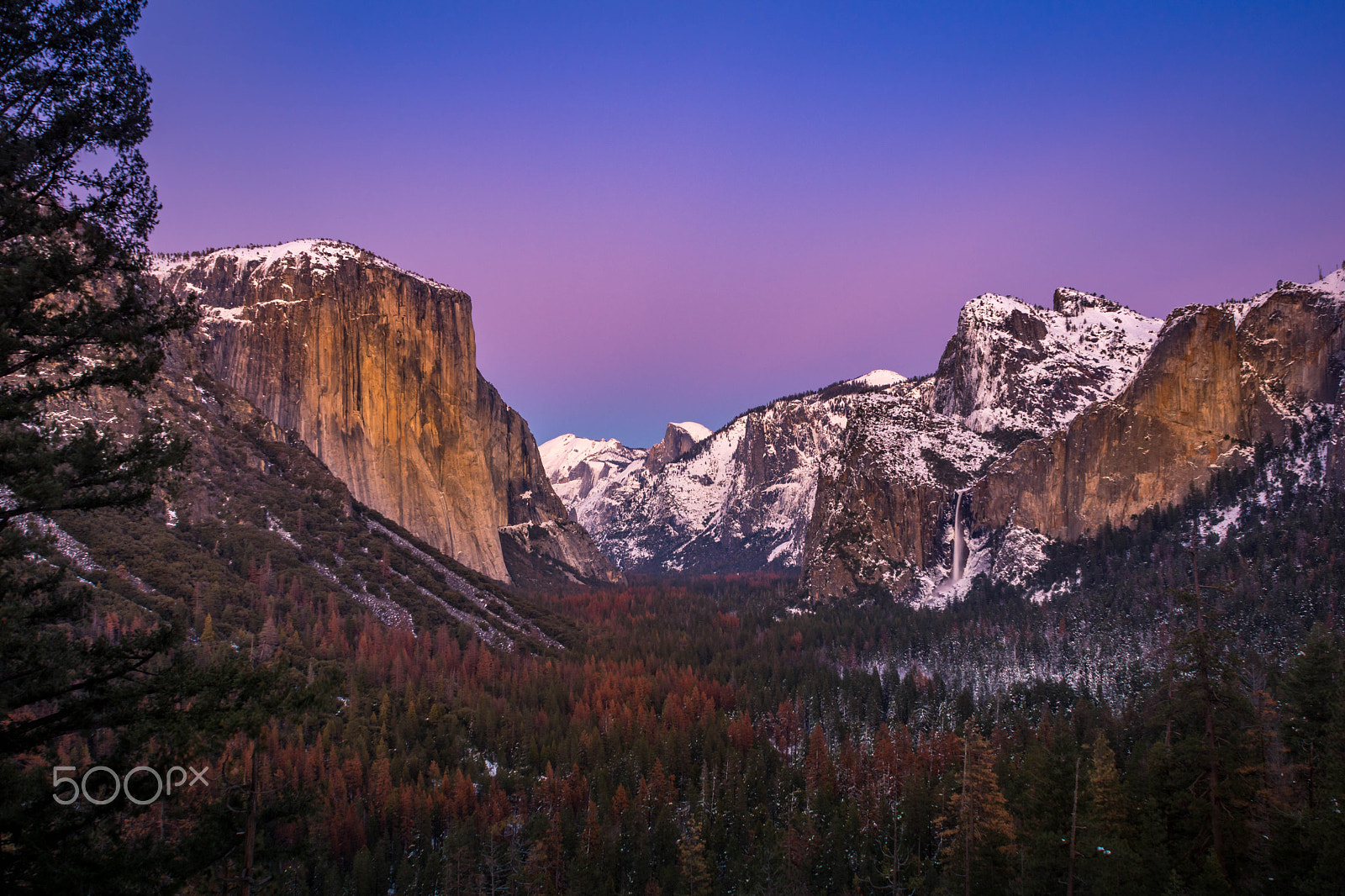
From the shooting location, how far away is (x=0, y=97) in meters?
11.8

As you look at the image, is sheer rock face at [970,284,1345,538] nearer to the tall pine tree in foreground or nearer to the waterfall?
the waterfall

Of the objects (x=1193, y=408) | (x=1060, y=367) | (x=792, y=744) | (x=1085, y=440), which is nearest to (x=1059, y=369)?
(x=1060, y=367)

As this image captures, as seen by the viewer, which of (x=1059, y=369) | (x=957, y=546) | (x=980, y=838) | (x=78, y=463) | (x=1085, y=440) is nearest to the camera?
(x=78, y=463)

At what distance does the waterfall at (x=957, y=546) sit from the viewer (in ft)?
580

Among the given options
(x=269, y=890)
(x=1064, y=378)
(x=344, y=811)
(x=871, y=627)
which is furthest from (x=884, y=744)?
(x=1064, y=378)

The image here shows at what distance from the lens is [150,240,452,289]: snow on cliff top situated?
145 m

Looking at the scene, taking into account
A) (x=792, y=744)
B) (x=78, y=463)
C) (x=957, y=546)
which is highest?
(x=957, y=546)

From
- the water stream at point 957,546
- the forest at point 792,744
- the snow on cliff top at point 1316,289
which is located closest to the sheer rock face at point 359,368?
the forest at point 792,744

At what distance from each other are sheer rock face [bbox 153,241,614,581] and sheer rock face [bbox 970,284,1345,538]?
4853 inches

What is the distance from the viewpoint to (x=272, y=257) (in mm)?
146375

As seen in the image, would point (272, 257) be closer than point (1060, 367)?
Yes

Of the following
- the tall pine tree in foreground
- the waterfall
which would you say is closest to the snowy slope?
the waterfall

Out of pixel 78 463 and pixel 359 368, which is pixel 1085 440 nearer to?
pixel 359 368

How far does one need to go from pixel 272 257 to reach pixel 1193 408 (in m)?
179
